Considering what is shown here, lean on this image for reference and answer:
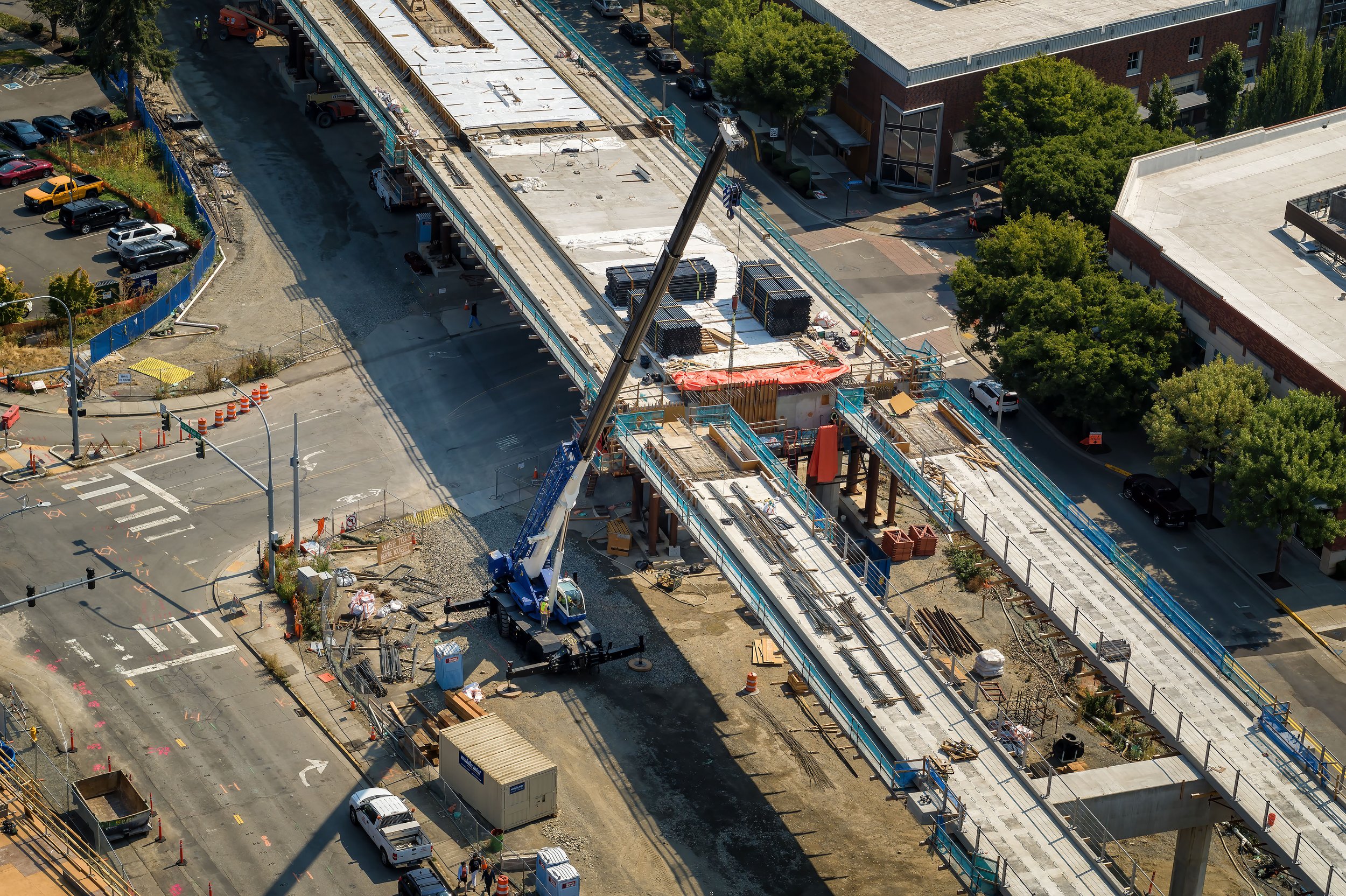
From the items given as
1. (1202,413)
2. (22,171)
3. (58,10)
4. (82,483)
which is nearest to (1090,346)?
(1202,413)

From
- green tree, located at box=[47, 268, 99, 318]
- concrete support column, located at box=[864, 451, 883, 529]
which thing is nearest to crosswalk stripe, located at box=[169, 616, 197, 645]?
green tree, located at box=[47, 268, 99, 318]

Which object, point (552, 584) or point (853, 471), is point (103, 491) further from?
point (853, 471)

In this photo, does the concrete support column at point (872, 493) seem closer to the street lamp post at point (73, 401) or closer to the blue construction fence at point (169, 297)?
the street lamp post at point (73, 401)

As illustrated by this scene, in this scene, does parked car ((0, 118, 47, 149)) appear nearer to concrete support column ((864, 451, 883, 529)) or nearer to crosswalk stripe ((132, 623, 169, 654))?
crosswalk stripe ((132, 623, 169, 654))

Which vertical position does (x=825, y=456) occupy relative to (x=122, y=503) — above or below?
above

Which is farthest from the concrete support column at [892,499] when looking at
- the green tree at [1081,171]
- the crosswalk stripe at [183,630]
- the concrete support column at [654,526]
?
the crosswalk stripe at [183,630]
